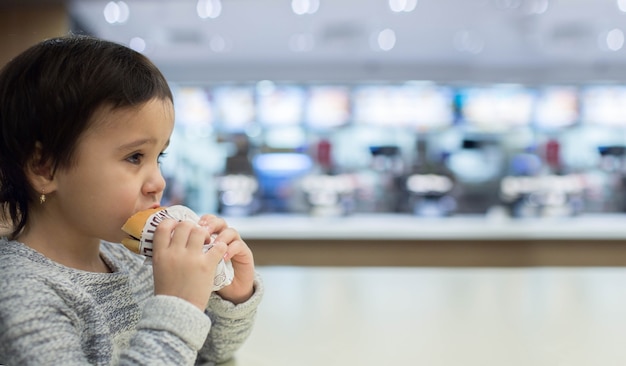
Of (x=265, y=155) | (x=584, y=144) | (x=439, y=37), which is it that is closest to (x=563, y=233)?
(x=584, y=144)

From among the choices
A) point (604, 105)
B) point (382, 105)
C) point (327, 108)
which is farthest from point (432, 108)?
point (604, 105)

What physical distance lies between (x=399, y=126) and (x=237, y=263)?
3568 mm

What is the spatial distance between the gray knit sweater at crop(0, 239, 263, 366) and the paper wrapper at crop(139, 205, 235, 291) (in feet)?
0.22

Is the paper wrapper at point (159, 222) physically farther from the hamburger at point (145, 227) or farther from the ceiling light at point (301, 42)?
the ceiling light at point (301, 42)

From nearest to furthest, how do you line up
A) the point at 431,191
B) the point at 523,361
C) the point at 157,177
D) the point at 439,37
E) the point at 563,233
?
the point at 157,177
the point at 523,361
the point at 563,233
the point at 431,191
the point at 439,37

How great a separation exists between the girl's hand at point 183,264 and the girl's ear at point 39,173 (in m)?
0.14

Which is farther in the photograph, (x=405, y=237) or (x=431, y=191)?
(x=431, y=191)

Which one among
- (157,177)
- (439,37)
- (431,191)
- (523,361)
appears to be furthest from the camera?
(439,37)

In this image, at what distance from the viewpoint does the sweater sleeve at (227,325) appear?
2.85 feet

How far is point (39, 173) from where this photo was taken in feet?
2.23

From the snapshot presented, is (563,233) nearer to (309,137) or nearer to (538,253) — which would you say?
(538,253)

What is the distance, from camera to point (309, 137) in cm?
437

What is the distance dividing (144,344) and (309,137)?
381cm

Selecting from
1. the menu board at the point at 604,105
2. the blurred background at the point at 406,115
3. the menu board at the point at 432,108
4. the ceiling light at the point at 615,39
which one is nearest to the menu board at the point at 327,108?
the blurred background at the point at 406,115
